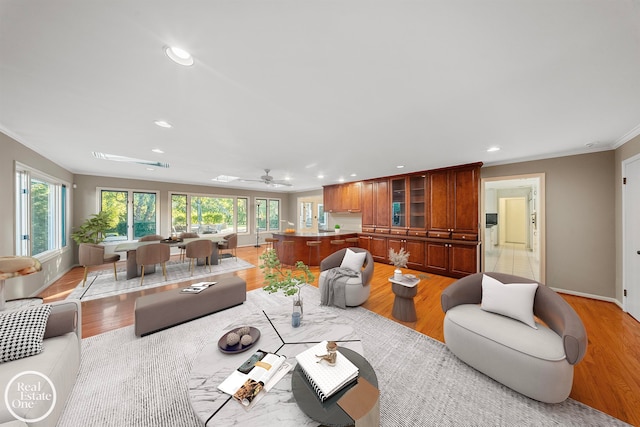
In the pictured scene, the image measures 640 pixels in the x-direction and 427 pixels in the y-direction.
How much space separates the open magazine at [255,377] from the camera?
1.13 m

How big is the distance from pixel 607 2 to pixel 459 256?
14.4 feet

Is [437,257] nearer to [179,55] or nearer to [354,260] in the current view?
[354,260]

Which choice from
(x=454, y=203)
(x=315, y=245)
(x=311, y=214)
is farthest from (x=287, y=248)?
(x=454, y=203)

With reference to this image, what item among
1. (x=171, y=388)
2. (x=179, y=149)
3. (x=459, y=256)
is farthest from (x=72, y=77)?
(x=459, y=256)

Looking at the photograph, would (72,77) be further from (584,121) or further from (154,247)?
(584,121)

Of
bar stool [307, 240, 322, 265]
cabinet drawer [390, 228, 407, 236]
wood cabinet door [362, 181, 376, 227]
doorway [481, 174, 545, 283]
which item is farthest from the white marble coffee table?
doorway [481, 174, 545, 283]

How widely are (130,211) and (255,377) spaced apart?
24.4 feet

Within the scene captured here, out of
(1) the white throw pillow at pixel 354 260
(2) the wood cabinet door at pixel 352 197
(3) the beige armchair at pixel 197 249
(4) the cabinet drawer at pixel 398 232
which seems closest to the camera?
(1) the white throw pillow at pixel 354 260

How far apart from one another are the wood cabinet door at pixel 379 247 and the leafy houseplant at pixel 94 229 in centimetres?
708

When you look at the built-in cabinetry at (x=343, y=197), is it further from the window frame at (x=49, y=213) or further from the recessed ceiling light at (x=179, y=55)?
the window frame at (x=49, y=213)

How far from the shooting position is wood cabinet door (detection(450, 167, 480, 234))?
14.5ft

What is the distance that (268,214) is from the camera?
9297 mm
